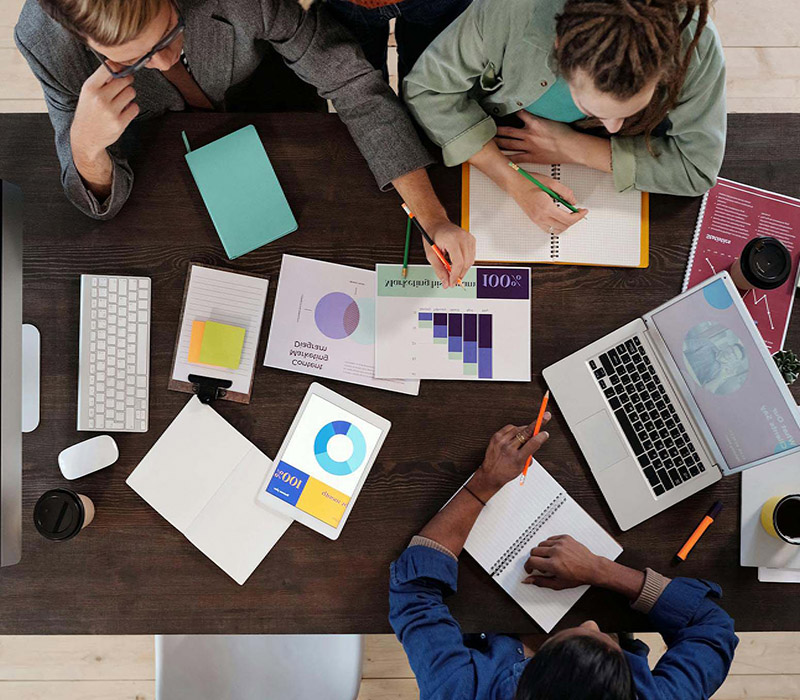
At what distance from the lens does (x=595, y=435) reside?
1.24 m

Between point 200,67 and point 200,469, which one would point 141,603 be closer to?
point 200,469

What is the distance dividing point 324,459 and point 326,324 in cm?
25

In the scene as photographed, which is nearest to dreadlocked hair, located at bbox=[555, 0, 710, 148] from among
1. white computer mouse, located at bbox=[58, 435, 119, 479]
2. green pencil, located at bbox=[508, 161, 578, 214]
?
green pencil, located at bbox=[508, 161, 578, 214]

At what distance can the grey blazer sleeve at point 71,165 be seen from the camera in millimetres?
1178

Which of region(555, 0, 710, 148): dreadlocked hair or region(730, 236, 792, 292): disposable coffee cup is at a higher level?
region(555, 0, 710, 148): dreadlocked hair

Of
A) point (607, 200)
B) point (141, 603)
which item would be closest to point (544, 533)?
point (607, 200)

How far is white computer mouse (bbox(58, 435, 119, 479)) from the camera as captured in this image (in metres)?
1.21

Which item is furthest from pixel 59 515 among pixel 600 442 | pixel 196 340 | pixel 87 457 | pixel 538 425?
pixel 600 442

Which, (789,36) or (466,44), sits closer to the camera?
(466,44)

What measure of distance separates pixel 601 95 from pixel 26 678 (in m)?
2.07

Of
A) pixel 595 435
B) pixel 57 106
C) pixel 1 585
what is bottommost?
pixel 1 585

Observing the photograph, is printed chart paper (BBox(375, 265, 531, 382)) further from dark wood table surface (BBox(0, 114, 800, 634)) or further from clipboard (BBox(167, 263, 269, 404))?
clipboard (BBox(167, 263, 269, 404))

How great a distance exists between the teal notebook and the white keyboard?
183 mm

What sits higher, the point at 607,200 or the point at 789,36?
the point at 789,36
